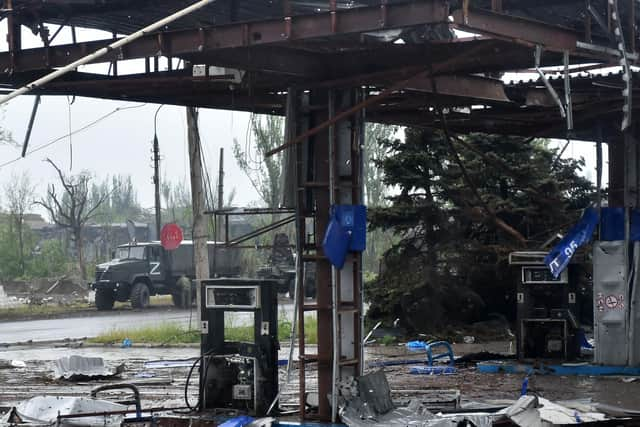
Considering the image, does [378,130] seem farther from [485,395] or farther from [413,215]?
[485,395]

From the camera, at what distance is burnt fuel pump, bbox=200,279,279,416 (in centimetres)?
1405

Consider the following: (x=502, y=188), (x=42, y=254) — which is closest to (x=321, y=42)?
(x=502, y=188)

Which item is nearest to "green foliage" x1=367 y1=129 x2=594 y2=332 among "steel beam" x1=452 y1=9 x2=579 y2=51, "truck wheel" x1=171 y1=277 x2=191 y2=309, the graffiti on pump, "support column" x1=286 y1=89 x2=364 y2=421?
the graffiti on pump

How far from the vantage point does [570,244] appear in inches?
750

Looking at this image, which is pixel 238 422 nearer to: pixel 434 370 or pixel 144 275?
pixel 434 370

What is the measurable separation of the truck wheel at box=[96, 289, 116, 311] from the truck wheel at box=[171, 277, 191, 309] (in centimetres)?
285

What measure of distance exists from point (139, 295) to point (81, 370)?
2430 centimetres

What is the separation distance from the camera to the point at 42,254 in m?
68.2

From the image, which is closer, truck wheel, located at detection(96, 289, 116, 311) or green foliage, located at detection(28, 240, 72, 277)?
truck wheel, located at detection(96, 289, 116, 311)

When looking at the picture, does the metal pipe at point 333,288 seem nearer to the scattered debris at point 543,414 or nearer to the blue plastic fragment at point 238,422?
the blue plastic fragment at point 238,422

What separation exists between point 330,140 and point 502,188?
1657cm

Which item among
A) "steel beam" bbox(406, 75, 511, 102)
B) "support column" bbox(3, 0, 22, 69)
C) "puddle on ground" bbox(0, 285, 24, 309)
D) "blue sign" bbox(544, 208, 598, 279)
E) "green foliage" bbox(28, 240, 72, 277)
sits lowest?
"puddle on ground" bbox(0, 285, 24, 309)

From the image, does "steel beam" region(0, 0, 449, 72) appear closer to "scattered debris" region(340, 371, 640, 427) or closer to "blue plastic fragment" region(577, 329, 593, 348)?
"scattered debris" region(340, 371, 640, 427)

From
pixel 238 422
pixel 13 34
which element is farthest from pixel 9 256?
pixel 238 422
